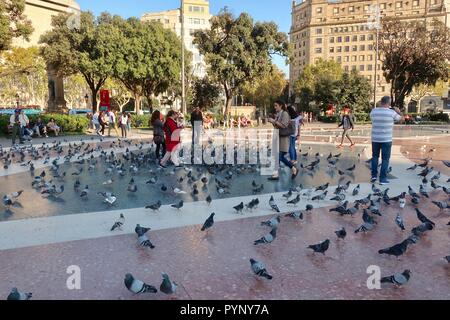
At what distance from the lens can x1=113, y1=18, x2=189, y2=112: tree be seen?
30141 millimetres

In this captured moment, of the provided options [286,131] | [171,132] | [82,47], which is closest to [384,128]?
[286,131]

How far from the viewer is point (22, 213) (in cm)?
605

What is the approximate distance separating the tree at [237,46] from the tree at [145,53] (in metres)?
2.71

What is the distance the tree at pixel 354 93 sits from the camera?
45344mm

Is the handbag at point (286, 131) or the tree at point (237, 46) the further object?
the tree at point (237, 46)

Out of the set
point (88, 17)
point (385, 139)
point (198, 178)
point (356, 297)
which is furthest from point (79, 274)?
point (88, 17)

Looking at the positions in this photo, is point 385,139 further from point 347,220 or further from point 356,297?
point 356,297

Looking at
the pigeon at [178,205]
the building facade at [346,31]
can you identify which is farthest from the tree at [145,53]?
the building facade at [346,31]

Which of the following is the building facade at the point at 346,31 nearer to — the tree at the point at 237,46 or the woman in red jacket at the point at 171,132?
the tree at the point at 237,46

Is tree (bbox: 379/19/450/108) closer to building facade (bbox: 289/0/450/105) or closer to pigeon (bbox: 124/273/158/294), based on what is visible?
pigeon (bbox: 124/273/158/294)

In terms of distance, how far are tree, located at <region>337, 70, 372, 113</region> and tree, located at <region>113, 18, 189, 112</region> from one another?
21.0 metres

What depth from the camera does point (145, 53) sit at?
31.2 metres
